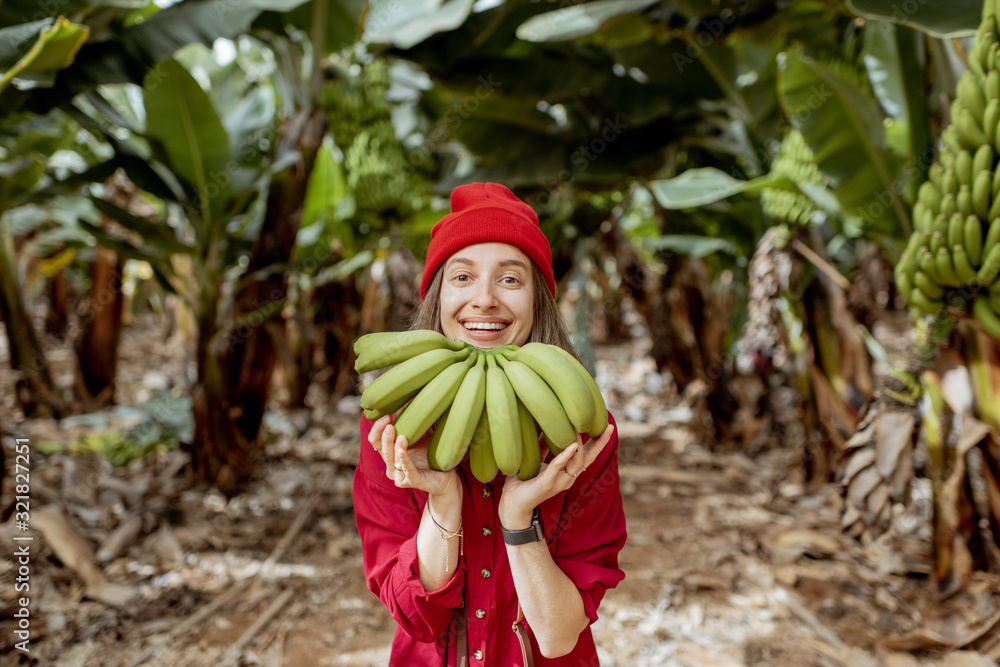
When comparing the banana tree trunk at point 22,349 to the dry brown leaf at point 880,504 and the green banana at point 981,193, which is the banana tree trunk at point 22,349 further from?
the green banana at point 981,193

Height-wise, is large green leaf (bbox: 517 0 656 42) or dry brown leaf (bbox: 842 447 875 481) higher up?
large green leaf (bbox: 517 0 656 42)

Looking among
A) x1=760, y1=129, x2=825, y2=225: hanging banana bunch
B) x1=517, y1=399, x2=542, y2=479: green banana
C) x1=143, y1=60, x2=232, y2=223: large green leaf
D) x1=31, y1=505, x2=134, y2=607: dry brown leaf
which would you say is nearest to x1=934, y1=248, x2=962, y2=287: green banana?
x1=760, y1=129, x2=825, y2=225: hanging banana bunch

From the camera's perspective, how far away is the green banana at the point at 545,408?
82 centimetres

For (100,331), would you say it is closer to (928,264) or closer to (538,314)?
(538,314)

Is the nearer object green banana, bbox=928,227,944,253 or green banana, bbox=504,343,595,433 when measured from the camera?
A: green banana, bbox=504,343,595,433

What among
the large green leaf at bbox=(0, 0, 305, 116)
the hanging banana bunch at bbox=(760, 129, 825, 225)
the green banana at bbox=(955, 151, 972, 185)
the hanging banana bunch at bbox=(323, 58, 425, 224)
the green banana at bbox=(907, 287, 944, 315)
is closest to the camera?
the green banana at bbox=(955, 151, 972, 185)

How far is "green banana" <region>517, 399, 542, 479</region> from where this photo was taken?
0.85 metres

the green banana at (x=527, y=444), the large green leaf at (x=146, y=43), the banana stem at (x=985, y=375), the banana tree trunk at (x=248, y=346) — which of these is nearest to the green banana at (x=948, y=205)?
the banana stem at (x=985, y=375)

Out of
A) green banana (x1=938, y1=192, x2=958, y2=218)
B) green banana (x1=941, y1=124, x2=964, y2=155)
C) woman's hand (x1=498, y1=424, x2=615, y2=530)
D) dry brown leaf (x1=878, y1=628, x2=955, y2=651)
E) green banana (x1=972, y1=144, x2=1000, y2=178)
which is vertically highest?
green banana (x1=941, y1=124, x2=964, y2=155)

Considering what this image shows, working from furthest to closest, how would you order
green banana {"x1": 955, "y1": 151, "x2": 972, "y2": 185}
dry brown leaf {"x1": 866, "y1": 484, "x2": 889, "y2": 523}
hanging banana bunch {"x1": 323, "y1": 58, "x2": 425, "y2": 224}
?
hanging banana bunch {"x1": 323, "y1": 58, "x2": 425, "y2": 224}
dry brown leaf {"x1": 866, "y1": 484, "x2": 889, "y2": 523}
green banana {"x1": 955, "y1": 151, "x2": 972, "y2": 185}

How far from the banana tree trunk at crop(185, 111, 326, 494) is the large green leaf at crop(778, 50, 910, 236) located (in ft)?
6.72

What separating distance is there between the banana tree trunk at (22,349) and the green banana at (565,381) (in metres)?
4.07

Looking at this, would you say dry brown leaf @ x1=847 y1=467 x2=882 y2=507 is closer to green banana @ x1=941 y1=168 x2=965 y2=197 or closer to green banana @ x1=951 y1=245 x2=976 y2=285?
green banana @ x1=951 y1=245 x2=976 y2=285

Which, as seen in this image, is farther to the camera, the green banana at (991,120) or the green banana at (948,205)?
the green banana at (948,205)
